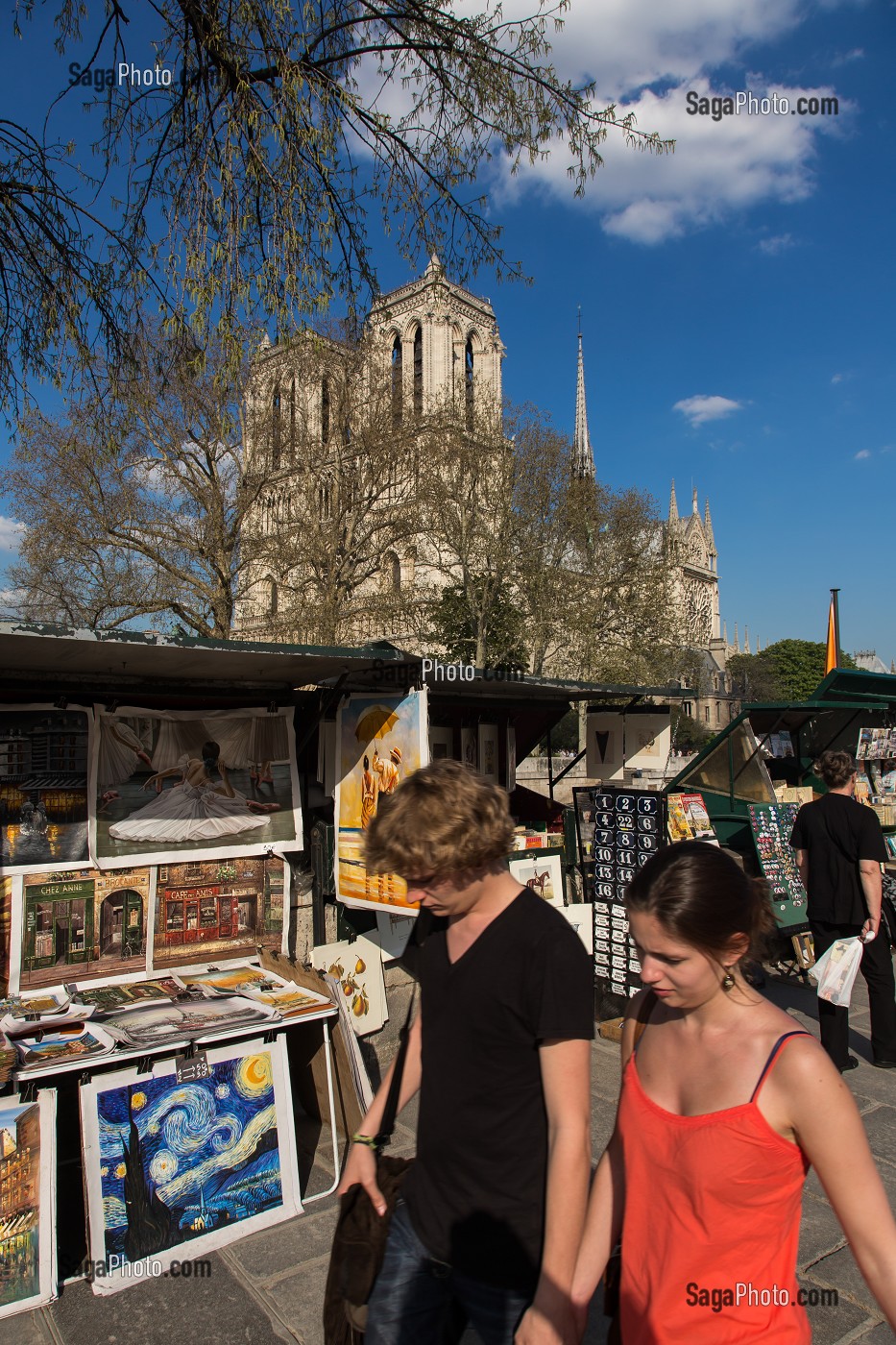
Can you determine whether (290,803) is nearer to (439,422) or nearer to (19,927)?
(19,927)

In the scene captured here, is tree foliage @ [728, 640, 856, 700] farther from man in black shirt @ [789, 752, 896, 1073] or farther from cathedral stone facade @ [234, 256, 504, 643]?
man in black shirt @ [789, 752, 896, 1073]

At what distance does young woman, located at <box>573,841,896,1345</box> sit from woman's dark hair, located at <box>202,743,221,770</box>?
3.42 m

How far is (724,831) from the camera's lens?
7.71 meters

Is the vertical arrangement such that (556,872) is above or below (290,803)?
below

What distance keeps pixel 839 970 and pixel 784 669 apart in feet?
292

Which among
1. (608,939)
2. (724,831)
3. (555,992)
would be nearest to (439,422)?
(724,831)

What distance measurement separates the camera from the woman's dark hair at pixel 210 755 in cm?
460

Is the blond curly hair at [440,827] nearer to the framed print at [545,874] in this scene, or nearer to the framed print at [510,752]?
the framed print at [545,874]

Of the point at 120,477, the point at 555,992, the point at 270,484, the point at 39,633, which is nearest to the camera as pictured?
the point at 555,992

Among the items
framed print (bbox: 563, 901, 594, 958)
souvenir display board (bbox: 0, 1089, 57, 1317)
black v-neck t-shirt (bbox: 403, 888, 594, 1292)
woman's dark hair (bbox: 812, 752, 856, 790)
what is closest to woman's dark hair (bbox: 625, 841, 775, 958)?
black v-neck t-shirt (bbox: 403, 888, 594, 1292)

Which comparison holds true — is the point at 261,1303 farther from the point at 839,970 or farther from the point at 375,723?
the point at 839,970

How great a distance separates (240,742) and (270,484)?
53.2 ft

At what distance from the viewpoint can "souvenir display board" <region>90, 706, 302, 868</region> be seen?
4.25 metres

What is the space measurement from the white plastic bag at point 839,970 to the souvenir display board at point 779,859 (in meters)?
2.28
